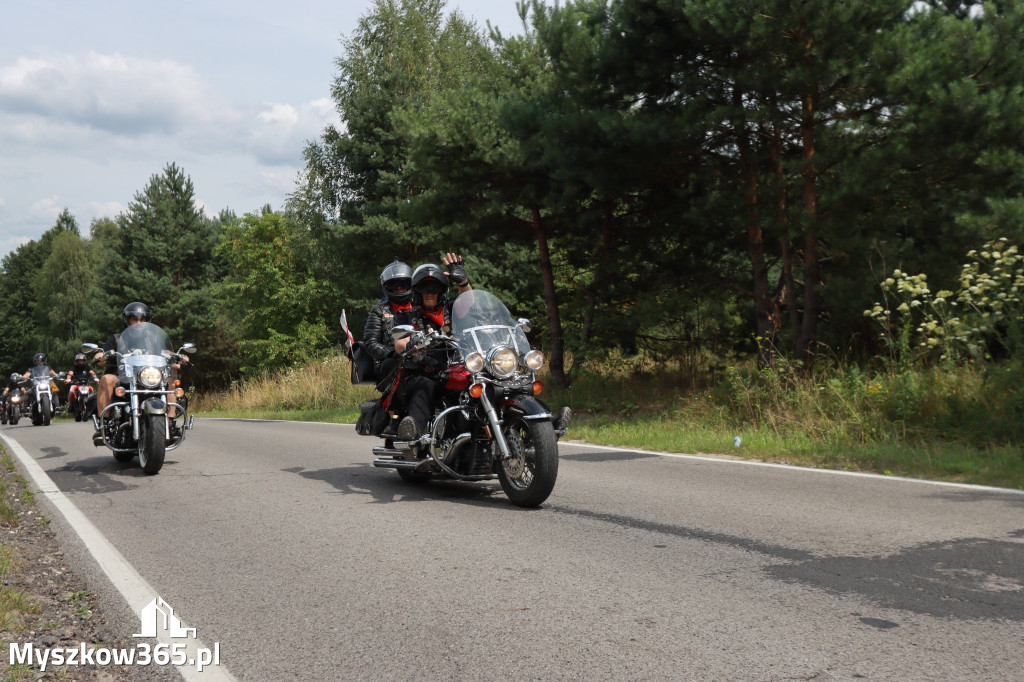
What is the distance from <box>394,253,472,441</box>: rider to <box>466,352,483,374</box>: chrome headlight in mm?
749

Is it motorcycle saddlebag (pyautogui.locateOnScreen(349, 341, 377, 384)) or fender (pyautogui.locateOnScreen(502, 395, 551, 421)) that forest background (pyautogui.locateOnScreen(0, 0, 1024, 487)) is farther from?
motorcycle saddlebag (pyautogui.locateOnScreen(349, 341, 377, 384))

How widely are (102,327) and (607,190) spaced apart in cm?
4645

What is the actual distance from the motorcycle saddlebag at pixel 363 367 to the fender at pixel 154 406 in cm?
256

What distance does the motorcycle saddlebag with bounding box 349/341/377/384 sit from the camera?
27.2 ft

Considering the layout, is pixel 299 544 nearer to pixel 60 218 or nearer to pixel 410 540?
pixel 410 540

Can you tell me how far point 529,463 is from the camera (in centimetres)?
680

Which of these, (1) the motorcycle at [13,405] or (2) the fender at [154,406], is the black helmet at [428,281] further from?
(1) the motorcycle at [13,405]

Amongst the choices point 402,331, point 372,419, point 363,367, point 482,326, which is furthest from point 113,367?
point 482,326

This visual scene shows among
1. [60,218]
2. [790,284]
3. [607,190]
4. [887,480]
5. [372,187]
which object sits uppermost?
[60,218]

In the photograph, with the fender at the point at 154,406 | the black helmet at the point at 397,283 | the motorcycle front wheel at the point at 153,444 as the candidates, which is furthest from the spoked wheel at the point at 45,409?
the black helmet at the point at 397,283

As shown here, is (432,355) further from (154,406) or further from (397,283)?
(154,406)

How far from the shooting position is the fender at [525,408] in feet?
21.5

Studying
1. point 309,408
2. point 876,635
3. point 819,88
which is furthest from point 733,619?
point 309,408

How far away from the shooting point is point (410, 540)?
5.79 m
